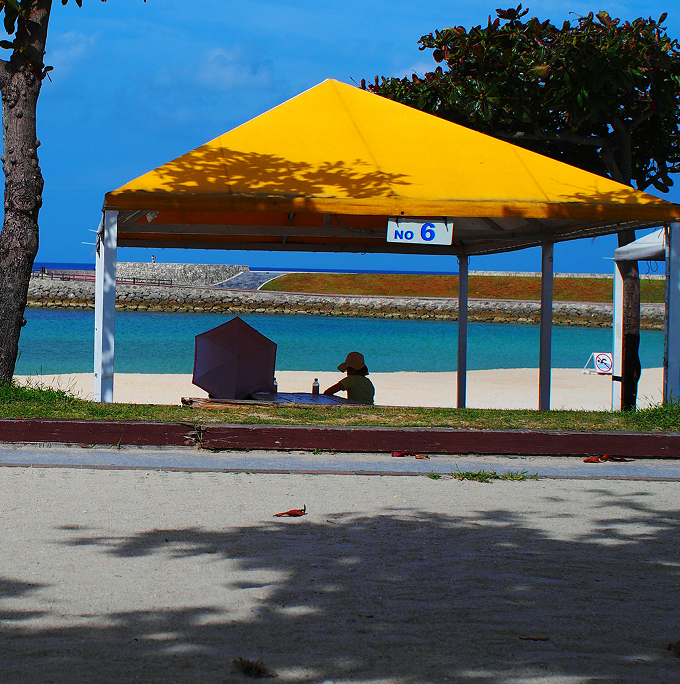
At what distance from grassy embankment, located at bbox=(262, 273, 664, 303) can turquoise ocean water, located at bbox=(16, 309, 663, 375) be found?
16.2 m

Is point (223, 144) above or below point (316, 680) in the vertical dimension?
above

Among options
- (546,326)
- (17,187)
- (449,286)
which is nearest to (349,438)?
(546,326)

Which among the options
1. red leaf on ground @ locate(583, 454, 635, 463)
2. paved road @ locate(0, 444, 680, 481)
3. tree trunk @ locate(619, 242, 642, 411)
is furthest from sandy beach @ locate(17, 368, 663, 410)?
red leaf on ground @ locate(583, 454, 635, 463)

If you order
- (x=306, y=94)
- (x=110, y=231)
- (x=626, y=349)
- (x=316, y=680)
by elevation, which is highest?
(x=306, y=94)

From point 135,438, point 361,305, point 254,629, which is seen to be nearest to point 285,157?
point 135,438

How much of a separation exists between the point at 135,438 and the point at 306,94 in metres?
5.56

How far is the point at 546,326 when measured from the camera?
11031mm

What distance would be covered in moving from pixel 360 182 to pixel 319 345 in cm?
3306

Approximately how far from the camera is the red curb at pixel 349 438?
7.38 metres

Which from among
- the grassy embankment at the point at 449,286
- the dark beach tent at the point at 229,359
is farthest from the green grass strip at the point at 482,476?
the grassy embankment at the point at 449,286

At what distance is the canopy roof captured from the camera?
827 cm

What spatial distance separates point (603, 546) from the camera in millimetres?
4891

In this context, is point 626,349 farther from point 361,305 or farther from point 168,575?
point 361,305

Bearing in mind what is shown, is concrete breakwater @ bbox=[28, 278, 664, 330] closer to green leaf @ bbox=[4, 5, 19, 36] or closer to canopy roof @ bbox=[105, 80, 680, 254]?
canopy roof @ bbox=[105, 80, 680, 254]
